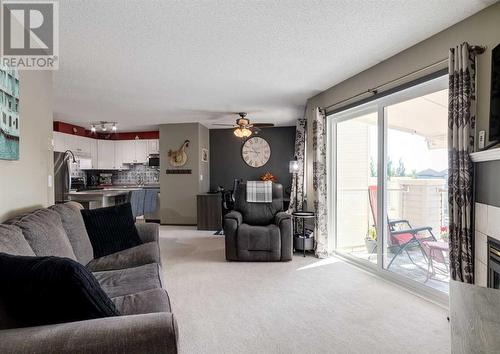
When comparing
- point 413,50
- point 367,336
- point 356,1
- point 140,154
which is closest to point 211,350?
point 367,336

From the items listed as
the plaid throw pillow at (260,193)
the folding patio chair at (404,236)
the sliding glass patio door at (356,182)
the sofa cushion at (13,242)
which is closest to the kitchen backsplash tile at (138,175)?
the plaid throw pillow at (260,193)

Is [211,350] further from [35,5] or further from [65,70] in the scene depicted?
[65,70]

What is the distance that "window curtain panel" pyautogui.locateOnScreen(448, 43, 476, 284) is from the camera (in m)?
2.09

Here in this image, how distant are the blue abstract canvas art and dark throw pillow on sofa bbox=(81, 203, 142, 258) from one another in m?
0.85

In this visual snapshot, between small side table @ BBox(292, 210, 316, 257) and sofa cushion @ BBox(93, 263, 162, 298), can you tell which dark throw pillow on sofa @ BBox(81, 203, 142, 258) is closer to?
sofa cushion @ BBox(93, 263, 162, 298)

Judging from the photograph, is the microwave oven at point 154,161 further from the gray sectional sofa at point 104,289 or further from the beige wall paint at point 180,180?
the gray sectional sofa at point 104,289

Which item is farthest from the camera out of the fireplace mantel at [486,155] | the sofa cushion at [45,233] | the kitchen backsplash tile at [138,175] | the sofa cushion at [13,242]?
the kitchen backsplash tile at [138,175]

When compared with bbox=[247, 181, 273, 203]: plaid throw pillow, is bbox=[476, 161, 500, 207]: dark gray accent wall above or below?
above

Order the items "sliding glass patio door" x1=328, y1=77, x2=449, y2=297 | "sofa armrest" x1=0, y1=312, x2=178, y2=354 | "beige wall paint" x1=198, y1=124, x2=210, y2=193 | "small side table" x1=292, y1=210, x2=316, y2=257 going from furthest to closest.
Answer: "beige wall paint" x1=198, y1=124, x2=210, y2=193
"small side table" x1=292, y1=210, x2=316, y2=257
"sliding glass patio door" x1=328, y1=77, x2=449, y2=297
"sofa armrest" x1=0, y1=312, x2=178, y2=354

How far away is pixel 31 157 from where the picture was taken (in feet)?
7.89

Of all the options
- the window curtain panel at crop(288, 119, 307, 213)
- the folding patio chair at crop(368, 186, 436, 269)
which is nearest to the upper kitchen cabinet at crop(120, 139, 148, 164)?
the window curtain panel at crop(288, 119, 307, 213)

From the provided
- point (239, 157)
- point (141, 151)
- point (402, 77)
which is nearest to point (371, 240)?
point (402, 77)

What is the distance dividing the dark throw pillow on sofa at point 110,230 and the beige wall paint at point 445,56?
306 cm

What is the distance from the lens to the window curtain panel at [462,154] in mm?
2090
